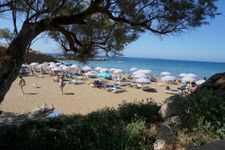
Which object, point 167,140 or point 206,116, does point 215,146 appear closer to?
point 167,140

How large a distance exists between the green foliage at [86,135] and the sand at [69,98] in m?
9.18

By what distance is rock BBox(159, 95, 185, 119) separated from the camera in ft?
18.5

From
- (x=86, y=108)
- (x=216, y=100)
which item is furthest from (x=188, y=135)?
(x=86, y=108)

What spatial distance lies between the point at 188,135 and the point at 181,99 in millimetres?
1548

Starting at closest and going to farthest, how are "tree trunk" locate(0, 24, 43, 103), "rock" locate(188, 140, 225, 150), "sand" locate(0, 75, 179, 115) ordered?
"rock" locate(188, 140, 225, 150) → "tree trunk" locate(0, 24, 43, 103) → "sand" locate(0, 75, 179, 115)

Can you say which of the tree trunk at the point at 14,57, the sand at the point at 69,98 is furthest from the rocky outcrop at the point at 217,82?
the sand at the point at 69,98

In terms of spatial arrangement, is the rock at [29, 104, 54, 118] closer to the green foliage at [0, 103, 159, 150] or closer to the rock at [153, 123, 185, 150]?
the green foliage at [0, 103, 159, 150]

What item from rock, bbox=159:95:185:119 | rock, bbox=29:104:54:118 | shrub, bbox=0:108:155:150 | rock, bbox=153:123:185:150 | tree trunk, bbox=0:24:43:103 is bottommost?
rock, bbox=29:104:54:118

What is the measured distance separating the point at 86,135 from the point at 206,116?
2108mm

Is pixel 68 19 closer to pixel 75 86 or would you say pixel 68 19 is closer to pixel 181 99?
pixel 181 99

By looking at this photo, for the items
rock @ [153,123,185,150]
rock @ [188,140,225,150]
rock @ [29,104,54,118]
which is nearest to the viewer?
rock @ [188,140,225,150]

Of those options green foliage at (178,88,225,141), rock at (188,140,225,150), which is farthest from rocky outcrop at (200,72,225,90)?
rock at (188,140,225,150)

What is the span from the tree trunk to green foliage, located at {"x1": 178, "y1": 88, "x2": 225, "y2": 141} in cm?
278

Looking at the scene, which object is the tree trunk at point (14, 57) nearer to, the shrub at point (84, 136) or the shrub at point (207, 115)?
the shrub at point (84, 136)
